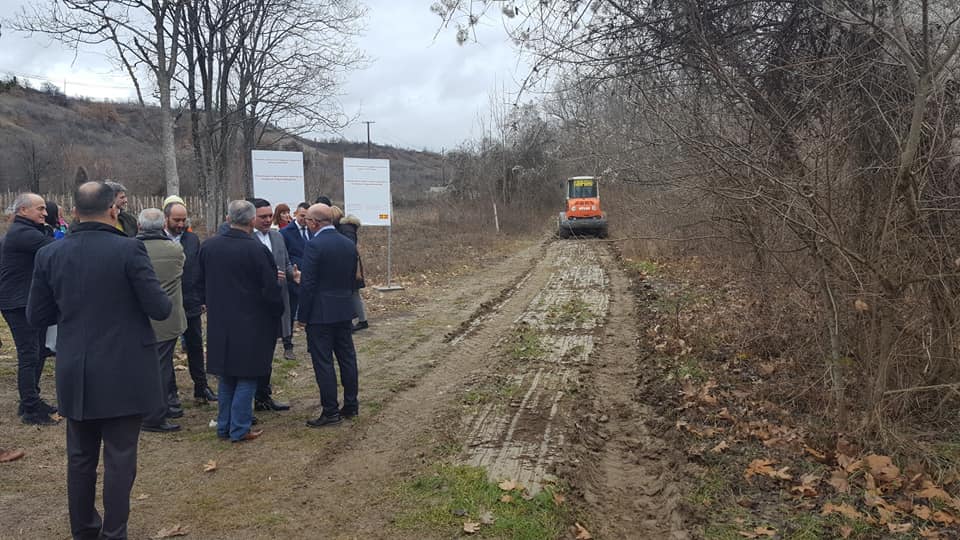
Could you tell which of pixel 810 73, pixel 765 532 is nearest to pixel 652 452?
pixel 765 532

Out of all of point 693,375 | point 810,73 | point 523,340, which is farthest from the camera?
point 523,340

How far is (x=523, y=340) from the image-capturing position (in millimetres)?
9805

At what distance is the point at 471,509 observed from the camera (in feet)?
14.6

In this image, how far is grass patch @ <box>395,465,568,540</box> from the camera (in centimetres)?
418

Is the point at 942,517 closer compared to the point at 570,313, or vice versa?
the point at 942,517

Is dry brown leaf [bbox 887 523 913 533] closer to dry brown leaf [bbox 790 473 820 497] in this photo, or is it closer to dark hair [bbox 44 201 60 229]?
dry brown leaf [bbox 790 473 820 497]

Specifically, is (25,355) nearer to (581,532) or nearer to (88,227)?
(88,227)

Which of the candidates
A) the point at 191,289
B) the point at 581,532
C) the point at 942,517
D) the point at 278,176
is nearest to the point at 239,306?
the point at 191,289

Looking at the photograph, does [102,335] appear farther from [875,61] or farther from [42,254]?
[875,61]

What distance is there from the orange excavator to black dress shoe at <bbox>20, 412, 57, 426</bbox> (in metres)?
27.7

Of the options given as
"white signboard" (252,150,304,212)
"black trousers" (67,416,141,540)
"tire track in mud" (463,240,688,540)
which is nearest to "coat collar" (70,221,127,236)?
"black trousers" (67,416,141,540)

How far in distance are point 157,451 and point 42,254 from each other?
228cm

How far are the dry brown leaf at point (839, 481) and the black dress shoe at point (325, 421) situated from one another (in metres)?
4.09

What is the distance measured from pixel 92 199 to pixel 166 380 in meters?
2.97
